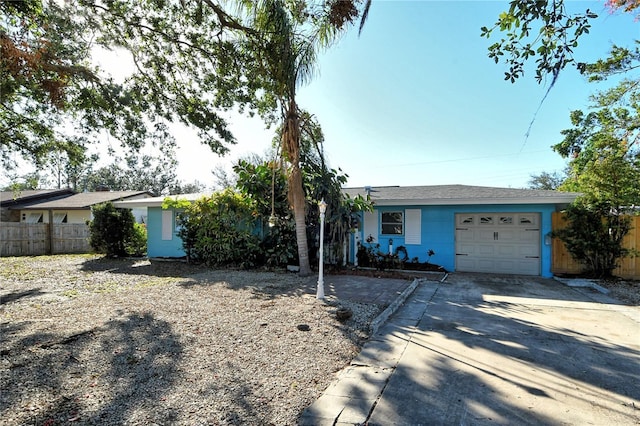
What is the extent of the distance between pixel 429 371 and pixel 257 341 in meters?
2.08

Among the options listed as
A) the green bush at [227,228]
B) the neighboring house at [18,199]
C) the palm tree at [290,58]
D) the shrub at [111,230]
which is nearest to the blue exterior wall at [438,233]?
the palm tree at [290,58]

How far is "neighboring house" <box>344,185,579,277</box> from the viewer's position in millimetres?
9492

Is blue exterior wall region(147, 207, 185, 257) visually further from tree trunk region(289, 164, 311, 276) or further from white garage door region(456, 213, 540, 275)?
white garage door region(456, 213, 540, 275)

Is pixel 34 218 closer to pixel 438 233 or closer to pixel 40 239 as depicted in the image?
pixel 40 239

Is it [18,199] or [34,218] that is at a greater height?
[18,199]

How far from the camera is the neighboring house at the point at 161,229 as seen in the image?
1339cm

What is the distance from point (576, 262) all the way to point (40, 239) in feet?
74.8

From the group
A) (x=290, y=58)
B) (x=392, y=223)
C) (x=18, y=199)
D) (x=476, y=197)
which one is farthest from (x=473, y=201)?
(x=18, y=199)

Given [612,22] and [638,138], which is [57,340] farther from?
[638,138]

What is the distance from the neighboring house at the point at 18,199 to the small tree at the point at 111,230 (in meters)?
10.3

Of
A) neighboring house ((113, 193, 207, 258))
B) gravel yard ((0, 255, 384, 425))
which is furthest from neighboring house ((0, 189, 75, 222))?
gravel yard ((0, 255, 384, 425))

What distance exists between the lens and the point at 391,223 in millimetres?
11109

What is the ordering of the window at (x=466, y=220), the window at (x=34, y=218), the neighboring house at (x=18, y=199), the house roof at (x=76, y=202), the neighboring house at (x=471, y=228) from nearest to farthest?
the neighboring house at (x=471, y=228) → the window at (x=466, y=220) → the house roof at (x=76, y=202) → the neighboring house at (x=18, y=199) → the window at (x=34, y=218)

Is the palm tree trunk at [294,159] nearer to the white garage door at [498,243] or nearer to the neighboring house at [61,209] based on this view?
the white garage door at [498,243]
